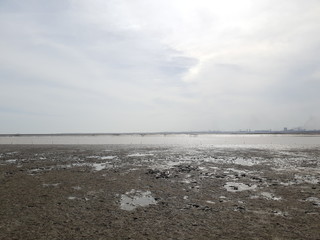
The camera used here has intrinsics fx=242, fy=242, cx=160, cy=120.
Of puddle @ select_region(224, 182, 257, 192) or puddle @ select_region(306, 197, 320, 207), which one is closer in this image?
puddle @ select_region(306, 197, 320, 207)

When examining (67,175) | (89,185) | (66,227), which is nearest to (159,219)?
(66,227)

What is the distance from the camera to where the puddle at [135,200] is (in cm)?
1384

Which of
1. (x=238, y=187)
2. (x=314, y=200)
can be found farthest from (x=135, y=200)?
(x=314, y=200)

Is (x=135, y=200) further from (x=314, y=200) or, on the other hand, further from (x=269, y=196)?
(x=314, y=200)

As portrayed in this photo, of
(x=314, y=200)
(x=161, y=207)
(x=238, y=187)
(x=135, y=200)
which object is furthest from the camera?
(x=238, y=187)

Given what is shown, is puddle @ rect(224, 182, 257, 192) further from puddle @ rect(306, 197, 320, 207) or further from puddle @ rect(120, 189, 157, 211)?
puddle @ rect(120, 189, 157, 211)

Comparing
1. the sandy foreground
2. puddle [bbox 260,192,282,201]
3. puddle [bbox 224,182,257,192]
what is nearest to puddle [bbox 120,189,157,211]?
the sandy foreground

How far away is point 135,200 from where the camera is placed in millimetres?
15141

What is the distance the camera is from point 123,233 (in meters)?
10.0

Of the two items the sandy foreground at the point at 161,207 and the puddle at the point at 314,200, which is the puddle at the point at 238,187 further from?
the puddle at the point at 314,200

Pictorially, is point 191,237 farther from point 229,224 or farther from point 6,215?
point 6,215

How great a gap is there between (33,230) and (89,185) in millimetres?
8644

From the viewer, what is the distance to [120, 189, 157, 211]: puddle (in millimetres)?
13844

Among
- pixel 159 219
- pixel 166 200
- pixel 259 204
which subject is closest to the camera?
pixel 159 219
